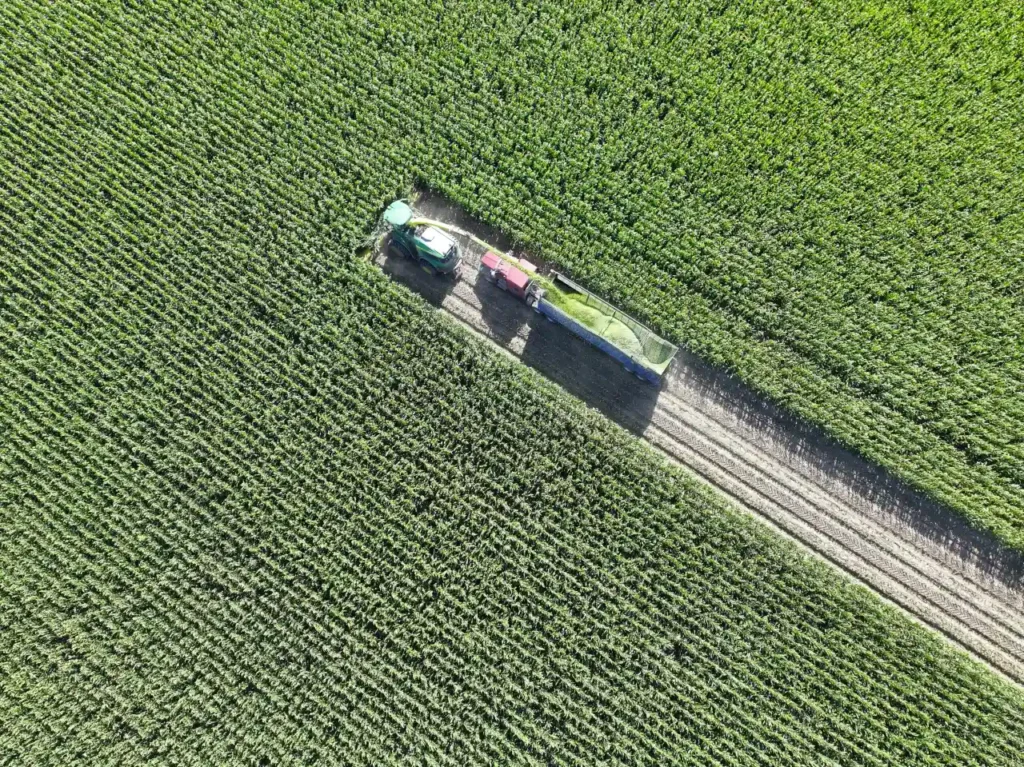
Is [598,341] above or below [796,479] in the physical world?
above

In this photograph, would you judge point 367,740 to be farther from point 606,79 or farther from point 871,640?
point 606,79

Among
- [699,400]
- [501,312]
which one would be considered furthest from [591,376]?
[501,312]

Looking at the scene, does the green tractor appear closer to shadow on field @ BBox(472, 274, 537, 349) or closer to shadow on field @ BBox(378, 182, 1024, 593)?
shadow on field @ BBox(378, 182, 1024, 593)

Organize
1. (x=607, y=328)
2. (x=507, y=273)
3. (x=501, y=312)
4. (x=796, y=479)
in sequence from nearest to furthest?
(x=796, y=479) → (x=607, y=328) → (x=507, y=273) → (x=501, y=312)

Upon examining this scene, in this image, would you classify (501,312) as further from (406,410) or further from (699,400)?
(699,400)

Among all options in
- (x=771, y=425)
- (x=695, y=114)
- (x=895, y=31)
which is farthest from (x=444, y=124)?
(x=895, y=31)

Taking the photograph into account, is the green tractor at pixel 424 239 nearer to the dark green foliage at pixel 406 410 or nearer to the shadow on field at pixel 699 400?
the shadow on field at pixel 699 400
